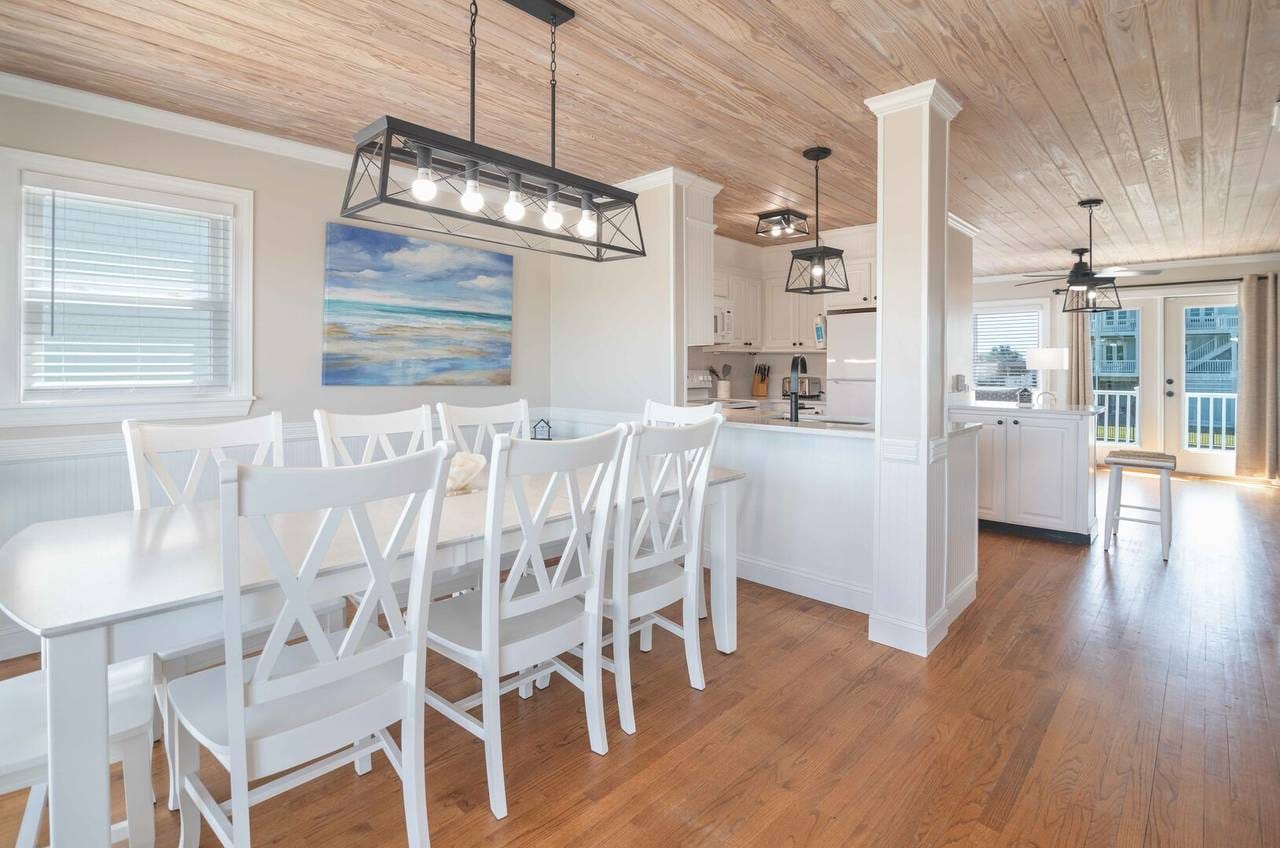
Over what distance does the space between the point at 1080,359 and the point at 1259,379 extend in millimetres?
1594

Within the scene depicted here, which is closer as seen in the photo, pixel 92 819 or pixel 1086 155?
pixel 92 819

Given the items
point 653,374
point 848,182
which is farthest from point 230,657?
point 848,182

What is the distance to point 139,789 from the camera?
1.54 m

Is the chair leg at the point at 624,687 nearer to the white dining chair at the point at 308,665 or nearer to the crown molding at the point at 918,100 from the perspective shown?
the white dining chair at the point at 308,665

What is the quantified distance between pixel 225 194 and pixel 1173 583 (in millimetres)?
5635

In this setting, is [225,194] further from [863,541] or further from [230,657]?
[863,541]

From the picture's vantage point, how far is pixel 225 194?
129 inches

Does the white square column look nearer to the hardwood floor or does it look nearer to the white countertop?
the hardwood floor

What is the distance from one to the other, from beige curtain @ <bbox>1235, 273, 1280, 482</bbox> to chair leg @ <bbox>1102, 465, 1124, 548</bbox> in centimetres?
368

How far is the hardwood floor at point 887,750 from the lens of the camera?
1789mm

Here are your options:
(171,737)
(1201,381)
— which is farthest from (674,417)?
(1201,381)

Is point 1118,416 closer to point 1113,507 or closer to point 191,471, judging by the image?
point 1113,507

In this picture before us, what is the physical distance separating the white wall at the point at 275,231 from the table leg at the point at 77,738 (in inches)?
90.2

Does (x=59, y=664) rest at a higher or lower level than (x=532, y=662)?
higher
